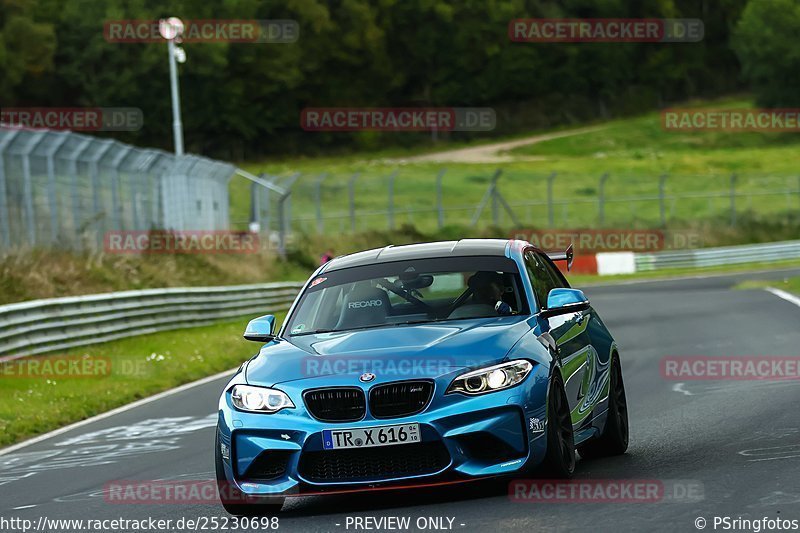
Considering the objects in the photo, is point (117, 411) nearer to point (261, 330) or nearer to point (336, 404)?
point (261, 330)

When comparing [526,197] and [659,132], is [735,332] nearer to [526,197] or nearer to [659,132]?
[526,197]

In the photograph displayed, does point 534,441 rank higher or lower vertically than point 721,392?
higher

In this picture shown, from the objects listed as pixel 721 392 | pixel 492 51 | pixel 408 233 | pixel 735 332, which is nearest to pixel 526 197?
pixel 408 233

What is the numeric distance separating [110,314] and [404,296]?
14.3 m

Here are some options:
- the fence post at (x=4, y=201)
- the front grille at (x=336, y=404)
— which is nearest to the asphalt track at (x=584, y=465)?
the front grille at (x=336, y=404)

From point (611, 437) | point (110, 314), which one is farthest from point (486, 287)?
point (110, 314)

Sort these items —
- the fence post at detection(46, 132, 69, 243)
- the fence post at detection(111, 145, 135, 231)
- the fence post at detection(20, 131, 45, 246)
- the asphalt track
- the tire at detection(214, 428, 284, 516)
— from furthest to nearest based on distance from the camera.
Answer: the fence post at detection(111, 145, 135, 231) → the fence post at detection(46, 132, 69, 243) → the fence post at detection(20, 131, 45, 246) → the tire at detection(214, 428, 284, 516) → the asphalt track

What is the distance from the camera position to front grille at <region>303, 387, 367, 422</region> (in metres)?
7.81

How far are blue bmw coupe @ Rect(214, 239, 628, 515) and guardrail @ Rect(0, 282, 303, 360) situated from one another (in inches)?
438

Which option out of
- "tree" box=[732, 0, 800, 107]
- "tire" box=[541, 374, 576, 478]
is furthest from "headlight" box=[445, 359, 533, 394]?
"tree" box=[732, 0, 800, 107]

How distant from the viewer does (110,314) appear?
2280 cm

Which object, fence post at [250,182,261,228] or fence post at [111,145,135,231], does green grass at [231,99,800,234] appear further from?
fence post at [111,145,135,231]

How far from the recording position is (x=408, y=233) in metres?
51.8

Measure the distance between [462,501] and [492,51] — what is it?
107572 mm
